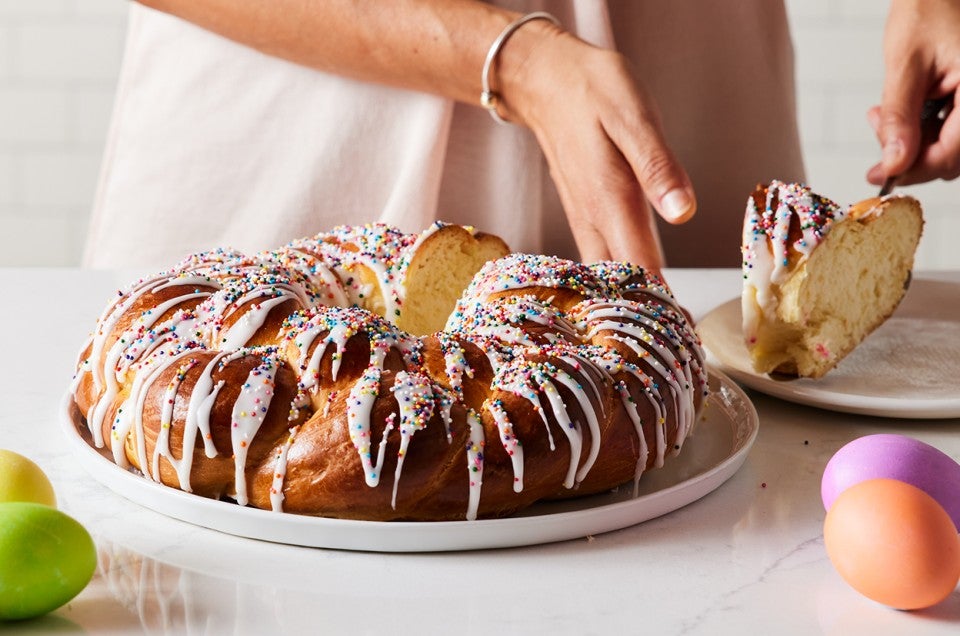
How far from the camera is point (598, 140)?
144 cm

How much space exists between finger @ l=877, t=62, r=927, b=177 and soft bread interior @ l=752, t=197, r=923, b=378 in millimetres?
209

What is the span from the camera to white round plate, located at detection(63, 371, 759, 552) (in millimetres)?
808

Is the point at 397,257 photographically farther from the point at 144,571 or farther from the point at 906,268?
the point at 906,268

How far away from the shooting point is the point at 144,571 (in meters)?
0.78

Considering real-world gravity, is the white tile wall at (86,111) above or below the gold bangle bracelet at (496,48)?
below

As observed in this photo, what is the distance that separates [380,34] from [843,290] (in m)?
0.74

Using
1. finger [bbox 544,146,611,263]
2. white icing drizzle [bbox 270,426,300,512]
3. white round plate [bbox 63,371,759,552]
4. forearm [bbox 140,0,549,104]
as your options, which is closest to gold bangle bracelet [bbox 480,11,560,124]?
forearm [bbox 140,0,549,104]

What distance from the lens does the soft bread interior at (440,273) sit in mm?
1186

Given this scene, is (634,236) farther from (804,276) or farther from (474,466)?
(474,466)

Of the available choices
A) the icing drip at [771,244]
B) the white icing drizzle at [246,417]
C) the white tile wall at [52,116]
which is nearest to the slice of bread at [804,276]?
the icing drip at [771,244]

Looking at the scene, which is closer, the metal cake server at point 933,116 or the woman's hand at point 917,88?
the woman's hand at point 917,88

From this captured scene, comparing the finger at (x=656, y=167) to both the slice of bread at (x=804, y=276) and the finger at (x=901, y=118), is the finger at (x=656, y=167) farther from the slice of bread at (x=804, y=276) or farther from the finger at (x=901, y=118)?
the finger at (x=901, y=118)

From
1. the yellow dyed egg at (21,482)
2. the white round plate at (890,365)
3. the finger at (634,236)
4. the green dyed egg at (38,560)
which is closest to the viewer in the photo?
the green dyed egg at (38,560)

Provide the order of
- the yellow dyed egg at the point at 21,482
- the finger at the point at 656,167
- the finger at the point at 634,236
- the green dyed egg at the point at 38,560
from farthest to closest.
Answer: the finger at the point at 634,236 < the finger at the point at 656,167 < the yellow dyed egg at the point at 21,482 < the green dyed egg at the point at 38,560
